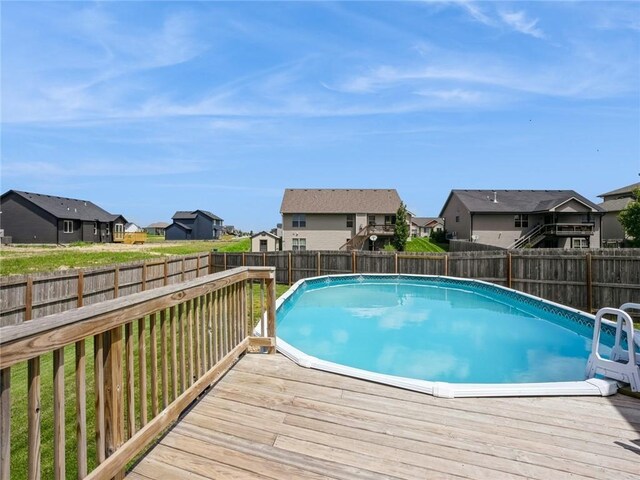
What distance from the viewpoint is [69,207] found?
3628 centimetres

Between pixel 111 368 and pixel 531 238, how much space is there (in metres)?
30.4

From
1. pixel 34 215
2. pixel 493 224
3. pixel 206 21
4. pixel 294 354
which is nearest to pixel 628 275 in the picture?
pixel 294 354

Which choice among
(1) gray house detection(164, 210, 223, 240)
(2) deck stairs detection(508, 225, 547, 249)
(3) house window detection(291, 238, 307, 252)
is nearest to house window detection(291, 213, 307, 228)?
(3) house window detection(291, 238, 307, 252)

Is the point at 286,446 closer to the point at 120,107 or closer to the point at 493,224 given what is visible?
the point at 120,107

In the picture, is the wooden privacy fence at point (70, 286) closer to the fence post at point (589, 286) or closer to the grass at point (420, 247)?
the fence post at point (589, 286)

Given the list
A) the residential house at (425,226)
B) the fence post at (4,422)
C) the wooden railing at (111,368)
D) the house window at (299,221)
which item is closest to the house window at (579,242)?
the house window at (299,221)

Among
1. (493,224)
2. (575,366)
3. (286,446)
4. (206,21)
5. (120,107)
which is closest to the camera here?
(286,446)

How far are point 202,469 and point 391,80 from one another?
13.5 m

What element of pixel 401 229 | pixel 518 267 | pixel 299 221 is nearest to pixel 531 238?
pixel 401 229

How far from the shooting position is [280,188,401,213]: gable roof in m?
28.9

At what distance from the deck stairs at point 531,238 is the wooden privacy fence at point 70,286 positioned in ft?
80.7

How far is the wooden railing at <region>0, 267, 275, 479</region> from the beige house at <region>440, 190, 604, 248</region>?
2663 cm

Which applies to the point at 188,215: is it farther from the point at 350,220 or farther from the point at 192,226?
the point at 350,220

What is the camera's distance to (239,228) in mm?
97938
